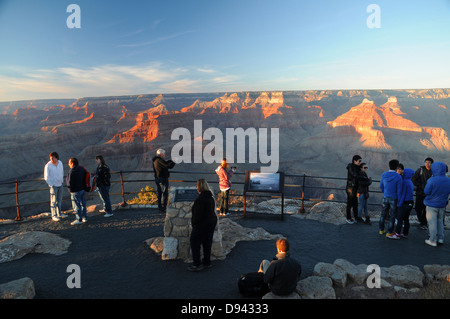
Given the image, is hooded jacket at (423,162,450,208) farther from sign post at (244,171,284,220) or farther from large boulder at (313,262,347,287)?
sign post at (244,171,284,220)

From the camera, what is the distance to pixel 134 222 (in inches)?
298

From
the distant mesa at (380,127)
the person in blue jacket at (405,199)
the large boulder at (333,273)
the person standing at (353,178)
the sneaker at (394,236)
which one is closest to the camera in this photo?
the large boulder at (333,273)

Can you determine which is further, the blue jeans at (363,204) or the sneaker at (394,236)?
the blue jeans at (363,204)

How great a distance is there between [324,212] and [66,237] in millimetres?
7515

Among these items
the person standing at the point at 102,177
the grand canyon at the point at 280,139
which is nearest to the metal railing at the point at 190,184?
the person standing at the point at 102,177

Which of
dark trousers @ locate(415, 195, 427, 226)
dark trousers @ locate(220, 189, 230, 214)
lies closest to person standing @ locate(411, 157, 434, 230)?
dark trousers @ locate(415, 195, 427, 226)

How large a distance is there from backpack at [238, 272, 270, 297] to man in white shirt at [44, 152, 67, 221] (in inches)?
252

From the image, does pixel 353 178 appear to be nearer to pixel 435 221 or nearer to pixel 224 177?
pixel 435 221

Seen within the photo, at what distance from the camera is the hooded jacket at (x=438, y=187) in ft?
18.4

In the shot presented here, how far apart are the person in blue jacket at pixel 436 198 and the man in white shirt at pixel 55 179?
31.1ft

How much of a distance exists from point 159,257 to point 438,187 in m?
6.15

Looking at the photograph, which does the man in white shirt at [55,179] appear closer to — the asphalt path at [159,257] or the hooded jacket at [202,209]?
the asphalt path at [159,257]
